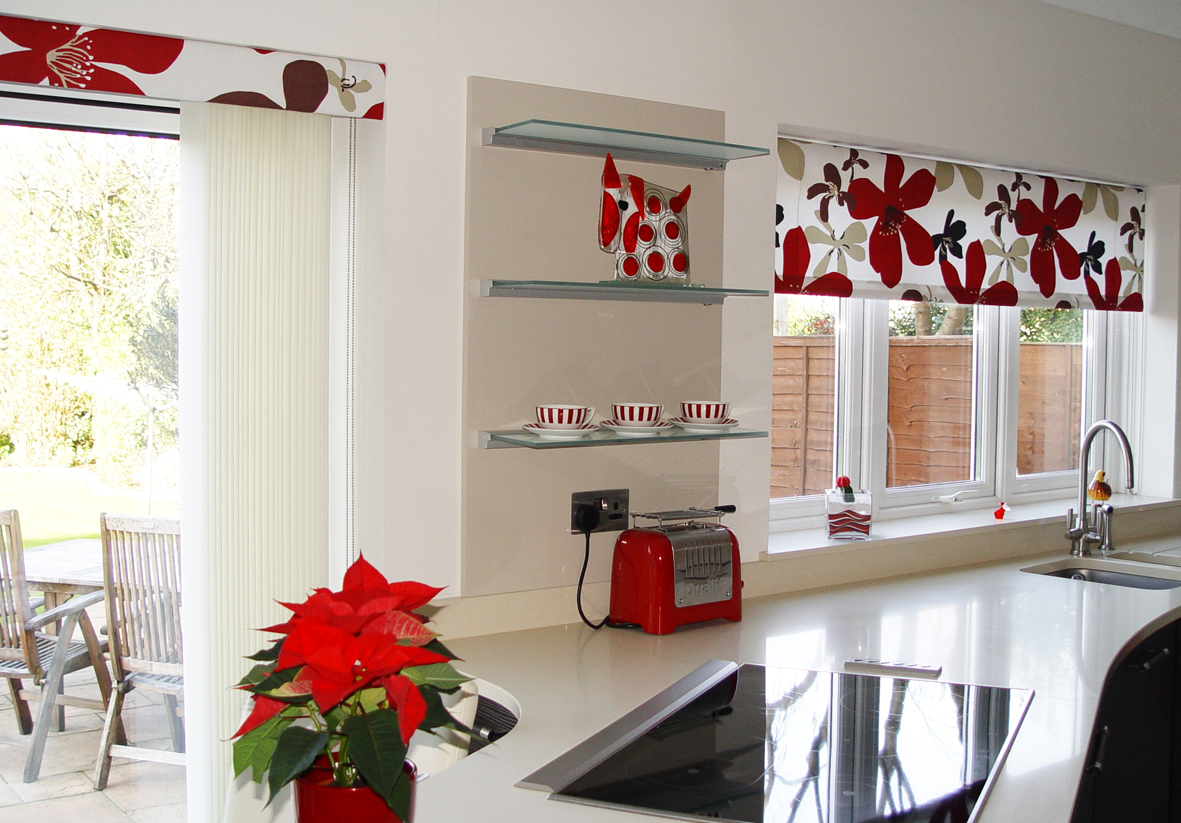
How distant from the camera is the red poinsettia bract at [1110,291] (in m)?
3.47

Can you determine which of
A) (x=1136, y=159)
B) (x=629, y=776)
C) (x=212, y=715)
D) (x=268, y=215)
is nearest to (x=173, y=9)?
(x=268, y=215)

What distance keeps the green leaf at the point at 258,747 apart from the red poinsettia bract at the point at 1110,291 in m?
3.26

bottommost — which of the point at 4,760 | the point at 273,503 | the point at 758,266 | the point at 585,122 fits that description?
the point at 4,760

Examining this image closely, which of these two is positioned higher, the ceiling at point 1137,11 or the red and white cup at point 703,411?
the ceiling at point 1137,11

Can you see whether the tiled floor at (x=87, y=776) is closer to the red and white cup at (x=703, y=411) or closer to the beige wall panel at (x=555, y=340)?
the beige wall panel at (x=555, y=340)

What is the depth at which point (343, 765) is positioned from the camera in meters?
1.00

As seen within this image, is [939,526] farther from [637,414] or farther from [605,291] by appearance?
[605,291]

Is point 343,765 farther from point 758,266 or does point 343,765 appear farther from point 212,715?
point 758,266

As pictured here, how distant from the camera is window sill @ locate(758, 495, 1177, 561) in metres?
2.70

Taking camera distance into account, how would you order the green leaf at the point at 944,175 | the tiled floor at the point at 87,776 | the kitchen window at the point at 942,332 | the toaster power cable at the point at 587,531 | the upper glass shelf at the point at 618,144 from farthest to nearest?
the green leaf at the point at 944,175
the kitchen window at the point at 942,332
the toaster power cable at the point at 587,531
the upper glass shelf at the point at 618,144
the tiled floor at the point at 87,776

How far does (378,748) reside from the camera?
934mm

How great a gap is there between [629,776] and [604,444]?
877 mm

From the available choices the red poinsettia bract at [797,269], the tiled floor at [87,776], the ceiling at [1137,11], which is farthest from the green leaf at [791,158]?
the tiled floor at [87,776]

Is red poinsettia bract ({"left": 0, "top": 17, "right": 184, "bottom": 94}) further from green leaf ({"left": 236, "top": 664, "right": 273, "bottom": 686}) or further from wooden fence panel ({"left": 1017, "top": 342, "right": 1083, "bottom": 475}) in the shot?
wooden fence panel ({"left": 1017, "top": 342, "right": 1083, "bottom": 475})
